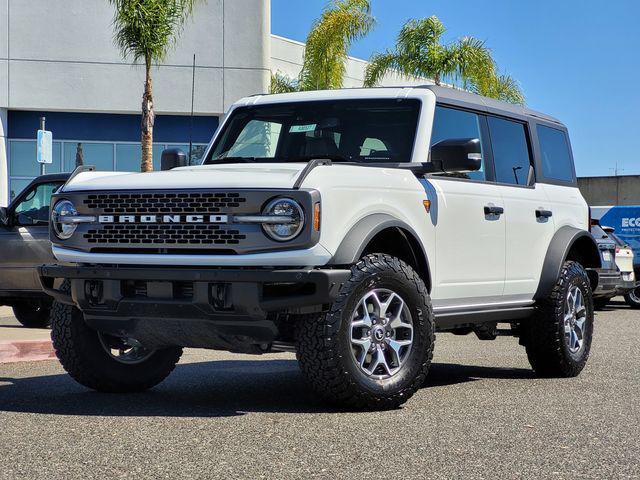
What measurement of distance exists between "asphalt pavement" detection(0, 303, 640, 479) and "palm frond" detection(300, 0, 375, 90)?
76.2 feet

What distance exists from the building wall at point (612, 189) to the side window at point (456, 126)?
41088mm

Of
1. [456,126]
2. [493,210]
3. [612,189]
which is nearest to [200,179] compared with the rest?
[456,126]

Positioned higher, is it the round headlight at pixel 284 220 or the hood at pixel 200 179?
the hood at pixel 200 179

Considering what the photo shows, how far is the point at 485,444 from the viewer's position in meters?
5.71

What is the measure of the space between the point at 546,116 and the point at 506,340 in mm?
4095

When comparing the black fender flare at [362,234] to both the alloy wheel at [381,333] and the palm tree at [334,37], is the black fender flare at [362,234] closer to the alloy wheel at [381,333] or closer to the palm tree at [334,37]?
the alloy wheel at [381,333]

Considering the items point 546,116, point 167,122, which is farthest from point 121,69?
point 546,116

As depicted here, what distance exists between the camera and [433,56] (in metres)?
32.5

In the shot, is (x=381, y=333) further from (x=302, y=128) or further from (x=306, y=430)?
(x=302, y=128)

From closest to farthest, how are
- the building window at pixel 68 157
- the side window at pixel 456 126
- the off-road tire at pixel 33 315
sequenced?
the side window at pixel 456 126, the off-road tire at pixel 33 315, the building window at pixel 68 157

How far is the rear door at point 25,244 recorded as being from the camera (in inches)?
524

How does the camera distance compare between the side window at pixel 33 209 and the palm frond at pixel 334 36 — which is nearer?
the side window at pixel 33 209

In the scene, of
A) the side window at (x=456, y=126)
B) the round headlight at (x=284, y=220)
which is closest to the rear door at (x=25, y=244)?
the side window at (x=456, y=126)

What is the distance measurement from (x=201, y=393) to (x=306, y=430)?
1.90m
